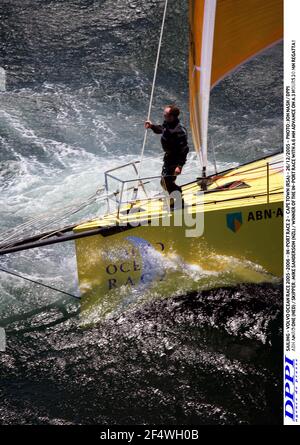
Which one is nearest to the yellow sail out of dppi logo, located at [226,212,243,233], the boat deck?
the boat deck

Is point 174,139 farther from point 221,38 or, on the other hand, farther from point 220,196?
point 221,38

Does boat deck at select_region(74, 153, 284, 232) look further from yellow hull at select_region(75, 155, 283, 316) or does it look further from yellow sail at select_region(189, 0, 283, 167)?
yellow sail at select_region(189, 0, 283, 167)

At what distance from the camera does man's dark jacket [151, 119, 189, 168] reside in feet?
25.6

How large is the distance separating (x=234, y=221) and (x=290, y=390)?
2907 millimetres

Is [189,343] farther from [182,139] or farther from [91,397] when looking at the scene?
[182,139]

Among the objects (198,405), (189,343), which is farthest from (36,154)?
(198,405)

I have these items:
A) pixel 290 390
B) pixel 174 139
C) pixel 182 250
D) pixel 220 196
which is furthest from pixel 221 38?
pixel 290 390

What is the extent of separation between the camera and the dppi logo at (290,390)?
17.7 ft

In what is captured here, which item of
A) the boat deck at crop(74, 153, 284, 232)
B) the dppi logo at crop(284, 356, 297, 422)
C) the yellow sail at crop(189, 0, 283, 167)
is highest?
the yellow sail at crop(189, 0, 283, 167)

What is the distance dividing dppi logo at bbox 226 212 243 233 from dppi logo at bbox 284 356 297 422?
2.72m

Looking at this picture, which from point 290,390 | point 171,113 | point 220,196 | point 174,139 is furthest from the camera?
point 220,196

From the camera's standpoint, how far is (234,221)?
26.0 feet
